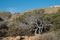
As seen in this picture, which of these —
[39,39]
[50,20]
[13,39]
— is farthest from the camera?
[50,20]

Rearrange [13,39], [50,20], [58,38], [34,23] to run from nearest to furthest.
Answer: [58,38]
[13,39]
[34,23]
[50,20]

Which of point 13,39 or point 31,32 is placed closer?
point 13,39

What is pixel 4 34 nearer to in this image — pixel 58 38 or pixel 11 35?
pixel 11 35

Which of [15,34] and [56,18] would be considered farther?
[56,18]

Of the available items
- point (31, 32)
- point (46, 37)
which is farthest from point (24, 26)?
point (46, 37)

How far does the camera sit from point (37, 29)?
22906 millimetres

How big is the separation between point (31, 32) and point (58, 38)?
24.4 ft

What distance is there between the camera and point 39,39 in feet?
56.2

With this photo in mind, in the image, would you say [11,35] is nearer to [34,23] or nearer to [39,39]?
[34,23]

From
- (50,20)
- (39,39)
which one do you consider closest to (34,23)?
(50,20)

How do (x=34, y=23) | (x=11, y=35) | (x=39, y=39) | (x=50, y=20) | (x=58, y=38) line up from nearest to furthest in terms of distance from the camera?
(x=58, y=38) < (x=39, y=39) < (x=11, y=35) < (x=34, y=23) < (x=50, y=20)

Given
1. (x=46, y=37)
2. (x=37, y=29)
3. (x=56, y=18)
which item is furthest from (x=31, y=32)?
(x=46, y=37)

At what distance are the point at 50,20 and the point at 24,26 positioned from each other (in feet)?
12.7

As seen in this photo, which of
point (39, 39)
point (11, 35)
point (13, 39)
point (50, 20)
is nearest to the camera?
point (39, 39)
